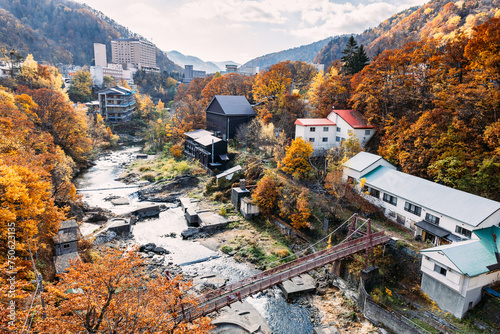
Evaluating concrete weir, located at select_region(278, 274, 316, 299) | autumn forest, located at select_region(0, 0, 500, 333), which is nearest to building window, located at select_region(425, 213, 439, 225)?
autumn forest, located at select_region(0, 0, 500, 333)

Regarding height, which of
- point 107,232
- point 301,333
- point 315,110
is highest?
point 315,110

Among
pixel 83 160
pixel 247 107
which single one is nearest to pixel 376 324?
pixel 247 107

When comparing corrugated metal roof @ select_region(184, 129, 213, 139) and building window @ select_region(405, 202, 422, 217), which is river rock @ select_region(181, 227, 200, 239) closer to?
building window @ select_region(405, 202, 422, 217)

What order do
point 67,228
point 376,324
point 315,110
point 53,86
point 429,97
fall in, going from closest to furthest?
point 376,324, point 67,228, point 429,97, point 315,110, point 53,86

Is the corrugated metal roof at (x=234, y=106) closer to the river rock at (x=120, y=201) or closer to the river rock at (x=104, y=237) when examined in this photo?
the river rock at (x=120, y=201)

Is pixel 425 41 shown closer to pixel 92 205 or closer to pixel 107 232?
pixel 107 232
